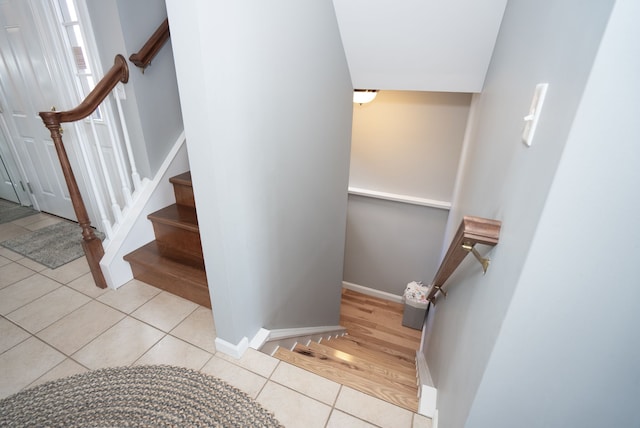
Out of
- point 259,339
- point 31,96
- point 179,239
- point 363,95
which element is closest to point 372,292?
point 363,95

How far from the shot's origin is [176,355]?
1429mm

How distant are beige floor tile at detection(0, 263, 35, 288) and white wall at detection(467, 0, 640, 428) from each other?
2777 millimetres

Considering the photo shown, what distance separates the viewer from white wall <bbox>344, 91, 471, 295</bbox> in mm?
3045

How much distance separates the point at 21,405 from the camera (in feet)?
3.89

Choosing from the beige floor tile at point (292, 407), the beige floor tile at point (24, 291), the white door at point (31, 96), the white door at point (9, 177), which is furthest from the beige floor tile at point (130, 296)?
the white door at point (9, 177)

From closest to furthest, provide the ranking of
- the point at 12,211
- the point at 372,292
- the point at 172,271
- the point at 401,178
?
the point at 172,271 < the point at 12,211 < the point at 401,178 < the point at 372,292

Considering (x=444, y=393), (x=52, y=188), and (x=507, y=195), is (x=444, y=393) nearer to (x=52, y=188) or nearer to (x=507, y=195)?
(x=507, y=195)

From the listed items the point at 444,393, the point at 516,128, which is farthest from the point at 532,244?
the point at 444,393

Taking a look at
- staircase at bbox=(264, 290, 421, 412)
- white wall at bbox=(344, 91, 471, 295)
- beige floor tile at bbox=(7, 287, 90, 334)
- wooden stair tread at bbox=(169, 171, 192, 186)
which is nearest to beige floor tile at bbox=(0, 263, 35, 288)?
beige floor tile at bbox=(7, 287, 90, 334)

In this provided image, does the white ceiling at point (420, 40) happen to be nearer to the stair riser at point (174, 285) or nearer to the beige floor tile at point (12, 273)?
the stair riser at point (174, 285)

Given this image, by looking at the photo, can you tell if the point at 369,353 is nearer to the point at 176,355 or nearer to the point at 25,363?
the point at 176,355

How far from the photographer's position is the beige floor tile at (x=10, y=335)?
4.83 ft

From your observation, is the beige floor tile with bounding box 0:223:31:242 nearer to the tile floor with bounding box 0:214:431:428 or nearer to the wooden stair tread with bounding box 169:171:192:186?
the tile floor with bounding box 0:214:431:428

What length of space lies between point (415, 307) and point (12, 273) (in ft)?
11.9
